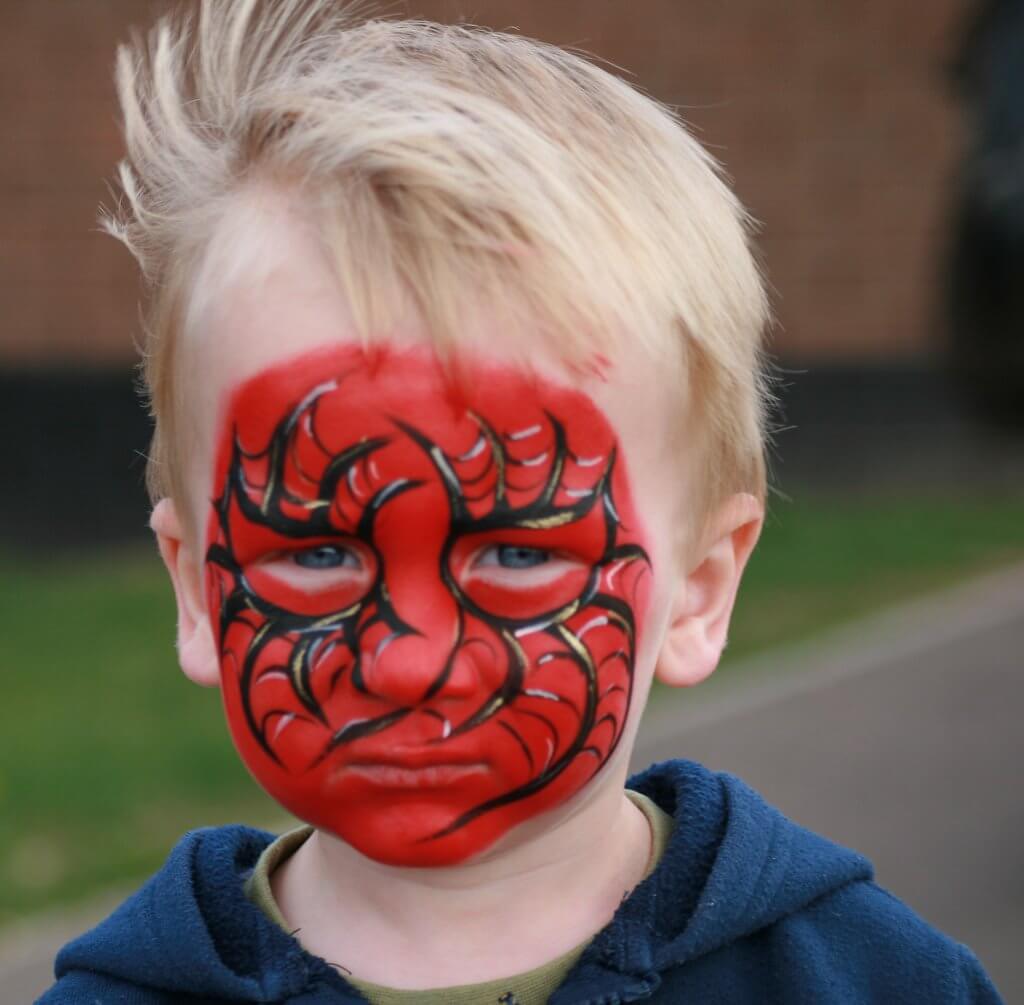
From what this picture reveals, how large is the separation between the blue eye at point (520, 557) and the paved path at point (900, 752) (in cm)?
326

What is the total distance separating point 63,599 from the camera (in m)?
9.66

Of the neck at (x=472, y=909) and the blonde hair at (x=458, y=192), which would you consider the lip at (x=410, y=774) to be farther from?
the blonde hair at (x=458, y=192)

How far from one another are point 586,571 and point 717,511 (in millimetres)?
249

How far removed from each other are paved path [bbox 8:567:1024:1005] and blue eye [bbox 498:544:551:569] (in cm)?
326

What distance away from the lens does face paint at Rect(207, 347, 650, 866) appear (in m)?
1.82

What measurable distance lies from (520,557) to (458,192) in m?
0.38

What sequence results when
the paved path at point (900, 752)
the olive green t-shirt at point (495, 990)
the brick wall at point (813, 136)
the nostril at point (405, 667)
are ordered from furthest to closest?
1. the brick wall at point (813, 136)
2. the paved path at point (900, 752)
3. the olive green t-shirt at point (495, 990)
4. the nostril at point (405, 667)

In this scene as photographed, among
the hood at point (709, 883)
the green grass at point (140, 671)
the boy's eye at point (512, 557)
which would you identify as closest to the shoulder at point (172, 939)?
the hood at point (709, 883)

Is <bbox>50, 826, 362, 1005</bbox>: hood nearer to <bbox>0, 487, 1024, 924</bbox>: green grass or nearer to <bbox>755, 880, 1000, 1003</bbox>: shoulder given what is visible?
<bbox>755, 880, 1000, 1003</bbox>: shoulder

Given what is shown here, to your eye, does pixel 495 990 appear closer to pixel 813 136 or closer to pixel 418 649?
pixel 418 649

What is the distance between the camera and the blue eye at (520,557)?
188cm

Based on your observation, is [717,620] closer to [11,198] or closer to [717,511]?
[717,511]

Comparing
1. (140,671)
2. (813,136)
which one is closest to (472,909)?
(140,671)

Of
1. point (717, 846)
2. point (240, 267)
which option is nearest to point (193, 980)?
point (717, 846)
